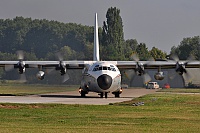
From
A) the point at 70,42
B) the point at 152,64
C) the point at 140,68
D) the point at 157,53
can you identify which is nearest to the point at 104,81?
the point at 140,68

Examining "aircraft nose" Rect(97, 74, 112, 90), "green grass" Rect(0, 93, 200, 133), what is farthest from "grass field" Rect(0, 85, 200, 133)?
"aircraft nose" Rect(97, 74, 112, 90)

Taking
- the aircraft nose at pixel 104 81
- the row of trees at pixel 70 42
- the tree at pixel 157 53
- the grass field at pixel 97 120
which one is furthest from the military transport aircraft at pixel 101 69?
the tree at pixel 157 53

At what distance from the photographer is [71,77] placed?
9219 centimetres

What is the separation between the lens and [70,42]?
505ft

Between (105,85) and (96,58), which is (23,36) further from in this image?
(105,85)

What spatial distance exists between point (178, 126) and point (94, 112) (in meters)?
7.85

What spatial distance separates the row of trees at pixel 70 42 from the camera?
10611 centimetres

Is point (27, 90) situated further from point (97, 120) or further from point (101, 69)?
point (97, 120)

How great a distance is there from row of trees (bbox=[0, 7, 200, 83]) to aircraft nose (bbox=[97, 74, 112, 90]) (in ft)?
141

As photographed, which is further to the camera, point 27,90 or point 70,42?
point 70,42

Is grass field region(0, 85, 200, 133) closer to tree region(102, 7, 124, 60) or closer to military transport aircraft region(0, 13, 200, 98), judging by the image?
military transport aircraft region(0, 13, 200, 98)

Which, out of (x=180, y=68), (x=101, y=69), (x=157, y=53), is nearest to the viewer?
(x=101, y=69)

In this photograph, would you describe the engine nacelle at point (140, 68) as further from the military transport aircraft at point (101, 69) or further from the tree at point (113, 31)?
the tree at point (113, 31)

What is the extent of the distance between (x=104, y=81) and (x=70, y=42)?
10551 centimetres
